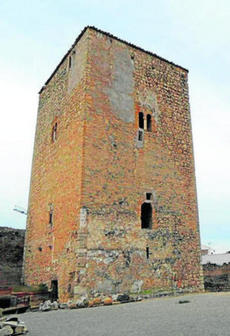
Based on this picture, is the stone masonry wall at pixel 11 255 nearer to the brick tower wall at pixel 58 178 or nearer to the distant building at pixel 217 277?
the brick tower wall at pixel 58 178

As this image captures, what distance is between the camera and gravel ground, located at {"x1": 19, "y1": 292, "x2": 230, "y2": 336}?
17.6 feet

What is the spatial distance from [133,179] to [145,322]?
250 inches

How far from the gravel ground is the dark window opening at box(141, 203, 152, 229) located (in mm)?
4467

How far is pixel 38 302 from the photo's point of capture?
1117cm

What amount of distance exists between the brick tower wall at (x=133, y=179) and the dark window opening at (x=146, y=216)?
0.75 feet

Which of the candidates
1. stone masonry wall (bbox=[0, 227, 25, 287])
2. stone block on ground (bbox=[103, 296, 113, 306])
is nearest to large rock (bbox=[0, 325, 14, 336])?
stone block on ground (bbox=[103, 296, 113, 306])

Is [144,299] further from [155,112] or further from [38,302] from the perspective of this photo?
[155,112]

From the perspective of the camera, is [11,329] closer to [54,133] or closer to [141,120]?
[141,120]

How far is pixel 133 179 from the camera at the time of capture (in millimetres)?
12133

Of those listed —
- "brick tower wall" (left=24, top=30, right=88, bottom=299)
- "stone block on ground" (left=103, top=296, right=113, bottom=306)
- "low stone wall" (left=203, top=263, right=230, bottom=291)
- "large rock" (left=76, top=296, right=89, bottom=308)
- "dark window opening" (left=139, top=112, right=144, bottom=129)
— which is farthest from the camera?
"low stone wall" (left=203, top=263, right=230, bottom=291)

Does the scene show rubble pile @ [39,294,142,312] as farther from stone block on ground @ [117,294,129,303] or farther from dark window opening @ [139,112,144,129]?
dark window opening @ [139,112,144,129]

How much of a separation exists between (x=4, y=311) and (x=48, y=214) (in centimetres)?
474

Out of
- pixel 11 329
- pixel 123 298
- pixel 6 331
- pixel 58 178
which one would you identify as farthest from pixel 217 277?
pixel 6 331

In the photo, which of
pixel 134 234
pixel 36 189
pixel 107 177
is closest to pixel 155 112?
pixel 107 177
